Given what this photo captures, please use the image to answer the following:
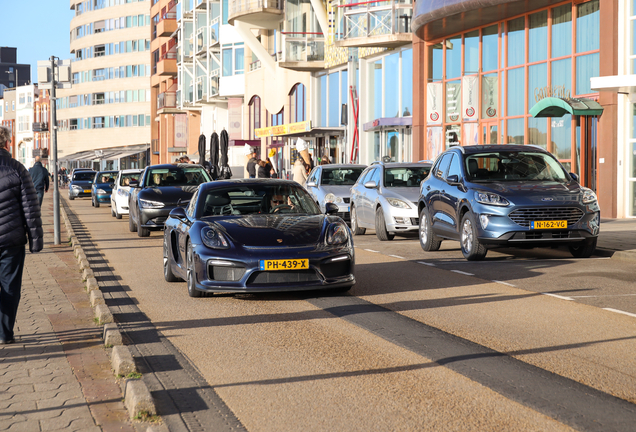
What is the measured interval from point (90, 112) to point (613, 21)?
9408 centimetres

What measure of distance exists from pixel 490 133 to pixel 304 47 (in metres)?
15.5

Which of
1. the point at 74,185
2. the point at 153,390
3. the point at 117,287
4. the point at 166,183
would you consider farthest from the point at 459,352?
the point at 74,185

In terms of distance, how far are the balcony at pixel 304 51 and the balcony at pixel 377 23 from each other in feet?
25.3

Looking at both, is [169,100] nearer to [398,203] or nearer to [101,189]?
[101,189]

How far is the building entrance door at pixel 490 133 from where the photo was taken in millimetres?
28761

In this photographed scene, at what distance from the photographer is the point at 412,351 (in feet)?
22.7

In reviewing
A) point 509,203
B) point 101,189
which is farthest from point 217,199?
point 101,189

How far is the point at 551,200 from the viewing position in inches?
516

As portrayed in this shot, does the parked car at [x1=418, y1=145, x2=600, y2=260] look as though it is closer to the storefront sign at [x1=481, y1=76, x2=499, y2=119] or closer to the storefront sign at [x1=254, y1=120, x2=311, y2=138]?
the storefront sign at [x1=481, y1=76, x2=499, y2=119]

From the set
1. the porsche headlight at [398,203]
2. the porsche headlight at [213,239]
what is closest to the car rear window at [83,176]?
the porsche headlight at [398,203]

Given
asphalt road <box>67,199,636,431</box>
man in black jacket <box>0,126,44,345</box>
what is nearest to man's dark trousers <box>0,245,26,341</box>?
man in black jacket <box>0,126,44,345</box>

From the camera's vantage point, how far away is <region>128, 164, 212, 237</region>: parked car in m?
19.4

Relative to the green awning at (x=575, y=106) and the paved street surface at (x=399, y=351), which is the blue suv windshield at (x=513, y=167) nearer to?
the paved street surface at (x=399, y=351)

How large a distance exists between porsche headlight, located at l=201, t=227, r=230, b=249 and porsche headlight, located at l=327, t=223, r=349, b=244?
43.1 inches
